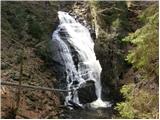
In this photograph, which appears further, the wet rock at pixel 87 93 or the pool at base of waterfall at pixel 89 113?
the wet rock at pixel 87 93

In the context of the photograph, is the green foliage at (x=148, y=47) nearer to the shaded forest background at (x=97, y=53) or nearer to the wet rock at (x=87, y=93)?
the shaded forest background at (x=97, y=53)

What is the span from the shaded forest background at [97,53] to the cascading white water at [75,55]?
0.26 meters

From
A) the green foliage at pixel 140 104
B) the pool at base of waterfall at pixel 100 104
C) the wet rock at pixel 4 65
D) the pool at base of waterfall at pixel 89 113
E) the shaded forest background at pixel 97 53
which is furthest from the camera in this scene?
the pool at base of waterfall at pixel 100 104

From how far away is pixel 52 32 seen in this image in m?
12.3

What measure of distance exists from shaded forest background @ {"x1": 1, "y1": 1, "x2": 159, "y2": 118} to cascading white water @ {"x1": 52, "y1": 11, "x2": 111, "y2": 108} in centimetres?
26

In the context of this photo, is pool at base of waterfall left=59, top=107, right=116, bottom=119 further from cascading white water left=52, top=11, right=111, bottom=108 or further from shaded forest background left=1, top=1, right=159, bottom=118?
cascading white water left=52, top=11, right=111, bottom=108

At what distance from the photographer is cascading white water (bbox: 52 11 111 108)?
11023 mm

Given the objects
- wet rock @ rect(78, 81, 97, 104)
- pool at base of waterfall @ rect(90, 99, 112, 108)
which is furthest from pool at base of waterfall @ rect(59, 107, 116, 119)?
wet rock @ rect(78, 81, 97, 104)

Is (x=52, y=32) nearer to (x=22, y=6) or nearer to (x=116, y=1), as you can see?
(x=22, y=6)

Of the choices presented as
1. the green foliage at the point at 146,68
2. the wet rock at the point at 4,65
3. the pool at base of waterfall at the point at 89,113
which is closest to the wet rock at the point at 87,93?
the pool at base of waterfall at the point at 89,113

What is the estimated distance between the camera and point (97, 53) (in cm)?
1245

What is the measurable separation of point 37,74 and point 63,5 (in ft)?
17.2

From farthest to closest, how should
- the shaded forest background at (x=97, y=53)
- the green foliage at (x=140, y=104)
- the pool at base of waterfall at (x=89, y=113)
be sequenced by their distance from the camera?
the pool at base of waterfall at (x=89, y=113), the shaded forest background at (x=97, y=53), the green foliage at (x=140, y=104)

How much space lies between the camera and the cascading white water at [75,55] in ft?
36.2
